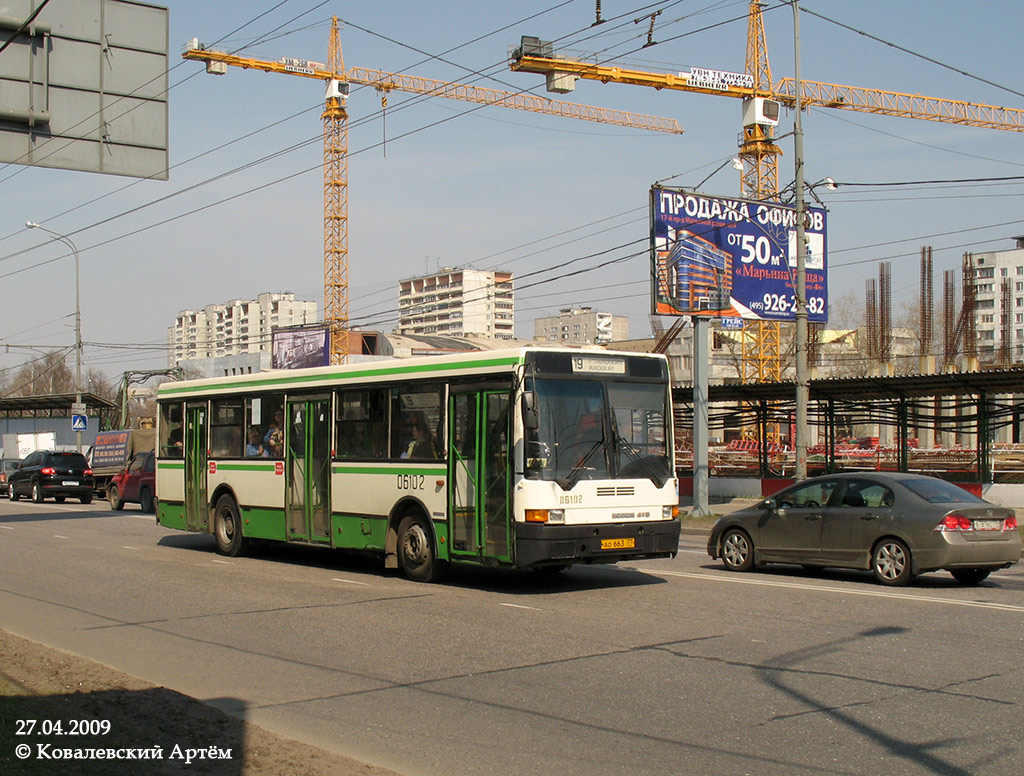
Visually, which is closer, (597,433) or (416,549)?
(597,433)

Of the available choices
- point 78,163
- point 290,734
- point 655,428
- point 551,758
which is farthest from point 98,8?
point 551,758

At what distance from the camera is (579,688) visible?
8.24m

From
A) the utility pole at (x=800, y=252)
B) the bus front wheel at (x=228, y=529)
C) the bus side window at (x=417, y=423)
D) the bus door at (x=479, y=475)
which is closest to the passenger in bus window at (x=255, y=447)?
the bus front wheel at (x=228, y=529)

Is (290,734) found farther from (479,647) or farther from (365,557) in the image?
(365,557)

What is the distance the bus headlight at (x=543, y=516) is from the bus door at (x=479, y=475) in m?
0.34

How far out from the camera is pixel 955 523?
13.1 meters

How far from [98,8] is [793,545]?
11979 mm

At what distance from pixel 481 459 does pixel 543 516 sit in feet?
4.16

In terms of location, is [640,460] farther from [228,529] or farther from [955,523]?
[228,529]

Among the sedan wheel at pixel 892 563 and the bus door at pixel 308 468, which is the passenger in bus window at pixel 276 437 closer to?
the bus door at pixel 308 468

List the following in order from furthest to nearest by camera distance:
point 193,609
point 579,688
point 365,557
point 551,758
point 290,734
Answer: point 365,557, point 193,609, point 579,688, point 290,734, point 551,758

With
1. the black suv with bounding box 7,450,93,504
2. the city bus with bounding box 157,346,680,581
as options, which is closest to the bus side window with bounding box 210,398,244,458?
the city bus with bounding box 157,346,680,581

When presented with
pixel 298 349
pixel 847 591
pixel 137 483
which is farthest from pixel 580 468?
pixel 298 349

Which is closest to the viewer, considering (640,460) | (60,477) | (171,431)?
(640,460)
